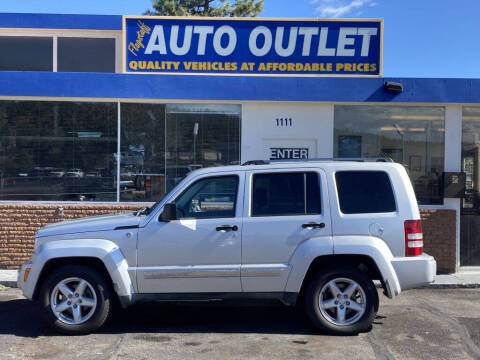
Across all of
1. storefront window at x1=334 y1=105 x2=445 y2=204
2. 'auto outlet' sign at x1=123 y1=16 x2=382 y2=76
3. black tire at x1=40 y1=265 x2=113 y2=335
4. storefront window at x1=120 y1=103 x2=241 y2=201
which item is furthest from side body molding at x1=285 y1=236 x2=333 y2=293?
'auto outlet' sign at x1=123 y1=16 x2=382 y2=76

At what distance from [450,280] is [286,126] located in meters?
4.16

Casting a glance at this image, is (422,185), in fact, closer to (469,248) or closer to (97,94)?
(469,248)

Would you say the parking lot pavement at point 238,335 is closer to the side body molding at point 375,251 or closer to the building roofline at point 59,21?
the side body molding at point 375,251

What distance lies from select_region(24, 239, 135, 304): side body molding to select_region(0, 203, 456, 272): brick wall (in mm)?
4260

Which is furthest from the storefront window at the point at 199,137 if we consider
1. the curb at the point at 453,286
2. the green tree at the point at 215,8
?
the green tree at the point at 215,8

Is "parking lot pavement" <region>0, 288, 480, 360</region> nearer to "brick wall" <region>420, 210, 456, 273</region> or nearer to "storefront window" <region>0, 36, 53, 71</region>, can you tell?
"brick wall" <region>420, 210, 456, 273</region>

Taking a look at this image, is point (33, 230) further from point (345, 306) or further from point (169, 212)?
point (345, 306)

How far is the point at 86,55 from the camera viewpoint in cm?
1253

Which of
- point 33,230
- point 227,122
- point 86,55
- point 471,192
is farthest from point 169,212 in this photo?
point 86,55

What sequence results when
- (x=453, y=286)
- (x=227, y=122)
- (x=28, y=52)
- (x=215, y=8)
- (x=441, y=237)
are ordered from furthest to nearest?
(x=215, y=8) → (x=28, y=52) → (x=227, y=122) → (x=441, y=237) → (x=453, y=286)

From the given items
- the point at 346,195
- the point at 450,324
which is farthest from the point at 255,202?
the point at 450,324

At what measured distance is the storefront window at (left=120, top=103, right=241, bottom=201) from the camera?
1031 cm

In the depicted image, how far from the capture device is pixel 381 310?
7.03 metres

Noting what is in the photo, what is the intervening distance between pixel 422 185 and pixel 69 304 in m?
7.23
